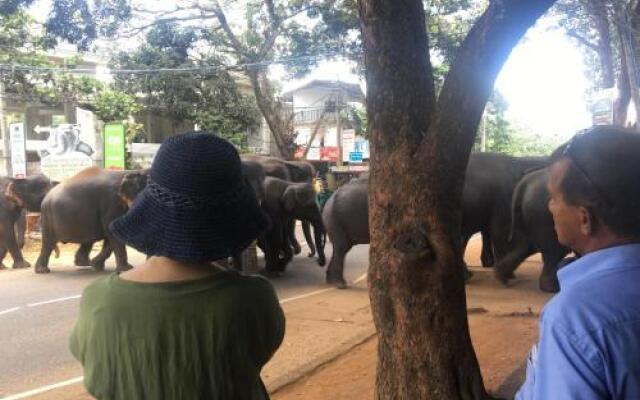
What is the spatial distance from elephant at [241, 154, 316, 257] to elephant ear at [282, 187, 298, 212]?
1.02m

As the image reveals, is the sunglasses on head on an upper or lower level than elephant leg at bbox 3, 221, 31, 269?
upper

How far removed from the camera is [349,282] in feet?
33.5

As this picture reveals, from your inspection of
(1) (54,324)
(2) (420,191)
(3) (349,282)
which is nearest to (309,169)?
(3) (349,282)

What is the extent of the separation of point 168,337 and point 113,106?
878 inches

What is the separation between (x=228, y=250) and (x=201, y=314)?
171mm

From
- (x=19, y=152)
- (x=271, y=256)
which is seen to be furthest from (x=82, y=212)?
(x=19, y=152)

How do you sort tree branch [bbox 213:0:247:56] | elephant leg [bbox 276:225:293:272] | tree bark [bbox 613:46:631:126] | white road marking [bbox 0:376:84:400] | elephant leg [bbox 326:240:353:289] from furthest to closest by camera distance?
tree branch [bbox 213:0:247:56] < tree bark [bbox 613:46:631:126] < elephant leg [bbox 276:225:293:272] < elephant leg [bbox 326:240:353:289] < white road marking [bbox 0:376:84:400]

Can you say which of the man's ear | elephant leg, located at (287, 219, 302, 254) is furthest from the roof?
the man's ear

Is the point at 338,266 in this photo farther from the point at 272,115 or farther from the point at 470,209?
the point at 272,115

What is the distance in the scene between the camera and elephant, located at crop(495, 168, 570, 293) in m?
8.54

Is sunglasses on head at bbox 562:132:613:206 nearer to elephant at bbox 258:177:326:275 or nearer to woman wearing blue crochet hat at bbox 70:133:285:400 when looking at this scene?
woman wearing blue crochet hat at bbox 70:133:285:400

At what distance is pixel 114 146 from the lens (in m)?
16.7

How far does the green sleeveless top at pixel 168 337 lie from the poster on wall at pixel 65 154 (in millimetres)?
15905

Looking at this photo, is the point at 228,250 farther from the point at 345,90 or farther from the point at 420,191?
the point at 345,90
